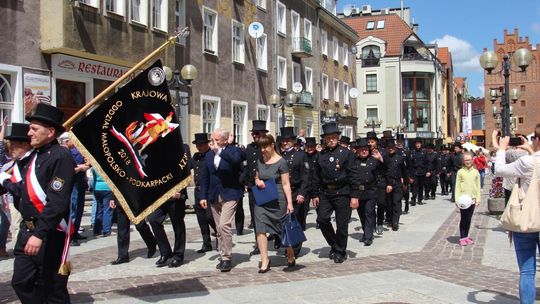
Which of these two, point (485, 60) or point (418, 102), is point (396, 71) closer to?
point (418, 102)

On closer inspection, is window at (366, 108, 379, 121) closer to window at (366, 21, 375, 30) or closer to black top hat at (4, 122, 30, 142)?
window at (366, 21, 375, 30)

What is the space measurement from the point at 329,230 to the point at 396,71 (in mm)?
54690

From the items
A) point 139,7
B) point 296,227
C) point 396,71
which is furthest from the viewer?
point 396,71

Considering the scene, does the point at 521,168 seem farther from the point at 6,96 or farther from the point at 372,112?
the point at 372,112

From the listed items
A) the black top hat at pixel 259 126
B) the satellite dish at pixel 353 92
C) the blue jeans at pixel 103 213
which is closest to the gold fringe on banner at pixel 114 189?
the black top hat at pixel 259 126

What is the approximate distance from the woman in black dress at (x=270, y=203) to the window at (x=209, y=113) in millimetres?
16029

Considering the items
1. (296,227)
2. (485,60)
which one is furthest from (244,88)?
(296,227)

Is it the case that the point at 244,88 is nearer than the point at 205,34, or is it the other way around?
the point at 205,34

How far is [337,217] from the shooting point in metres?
8.76

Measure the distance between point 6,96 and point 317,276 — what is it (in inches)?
436

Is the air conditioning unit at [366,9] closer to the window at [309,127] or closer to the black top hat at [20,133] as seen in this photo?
the window at [309,127]

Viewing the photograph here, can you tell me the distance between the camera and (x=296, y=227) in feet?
26.6

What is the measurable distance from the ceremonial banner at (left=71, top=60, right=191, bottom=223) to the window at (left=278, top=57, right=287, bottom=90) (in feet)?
83.7

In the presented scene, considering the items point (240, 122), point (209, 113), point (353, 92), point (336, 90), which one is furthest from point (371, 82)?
point (209, 113)
